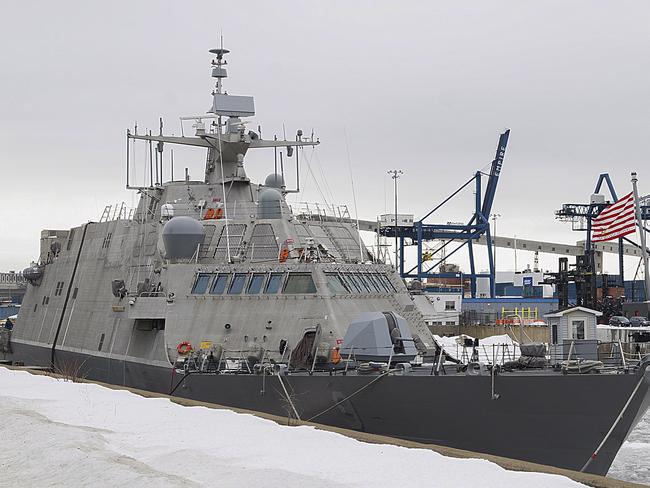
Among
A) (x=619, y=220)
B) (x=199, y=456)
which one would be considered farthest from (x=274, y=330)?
(x=619, y=220)

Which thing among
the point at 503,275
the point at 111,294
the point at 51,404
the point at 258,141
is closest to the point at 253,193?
the point at 258,141

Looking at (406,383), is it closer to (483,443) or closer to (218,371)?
(483,443)

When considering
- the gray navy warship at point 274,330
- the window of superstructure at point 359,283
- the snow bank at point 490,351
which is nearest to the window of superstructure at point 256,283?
the gray navy warship at point 274,330

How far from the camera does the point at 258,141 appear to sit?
1129 inches

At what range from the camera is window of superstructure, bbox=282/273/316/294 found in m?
21.0

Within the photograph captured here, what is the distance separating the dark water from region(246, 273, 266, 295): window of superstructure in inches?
364

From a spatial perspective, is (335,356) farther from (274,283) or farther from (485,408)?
(485,408)

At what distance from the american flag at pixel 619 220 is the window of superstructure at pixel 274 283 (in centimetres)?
1660

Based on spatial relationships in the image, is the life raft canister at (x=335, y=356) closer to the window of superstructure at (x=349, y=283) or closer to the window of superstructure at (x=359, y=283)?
the window of superstructure at (x=349, y=283)

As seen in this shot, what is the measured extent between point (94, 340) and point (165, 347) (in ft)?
18.1

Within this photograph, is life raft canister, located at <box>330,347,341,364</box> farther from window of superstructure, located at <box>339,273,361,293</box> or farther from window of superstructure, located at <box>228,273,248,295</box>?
window of superstructure, located at <box>228,273,248,295</box>

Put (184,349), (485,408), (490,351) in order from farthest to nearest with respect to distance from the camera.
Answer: (490,351) → (184,349) → (485,408)

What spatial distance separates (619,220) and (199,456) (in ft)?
81.8

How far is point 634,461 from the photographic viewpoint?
23.4m
